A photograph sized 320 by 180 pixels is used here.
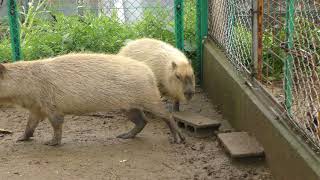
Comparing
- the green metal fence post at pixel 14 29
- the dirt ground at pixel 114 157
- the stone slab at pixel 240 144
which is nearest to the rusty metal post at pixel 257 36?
the stone slab at pixel 240 144

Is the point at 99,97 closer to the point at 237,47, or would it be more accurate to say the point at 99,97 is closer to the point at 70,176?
the point at 70,176

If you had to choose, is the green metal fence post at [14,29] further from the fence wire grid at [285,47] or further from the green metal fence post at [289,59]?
the green metal fence post at [289,59]

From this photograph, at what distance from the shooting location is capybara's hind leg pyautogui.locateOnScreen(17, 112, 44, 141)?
5.50 m

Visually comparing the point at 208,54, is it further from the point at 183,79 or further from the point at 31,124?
the point at 31,124

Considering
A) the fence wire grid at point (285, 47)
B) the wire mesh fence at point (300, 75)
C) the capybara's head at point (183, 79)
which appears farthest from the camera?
the capybara's head at point (183, 79)

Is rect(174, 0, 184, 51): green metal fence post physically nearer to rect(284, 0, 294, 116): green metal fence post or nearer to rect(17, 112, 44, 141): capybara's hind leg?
rect(17, 112, 44, 141): capybara's hind leg

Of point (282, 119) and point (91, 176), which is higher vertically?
point (282, 119)

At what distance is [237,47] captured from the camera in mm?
5926

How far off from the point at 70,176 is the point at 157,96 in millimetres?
1214

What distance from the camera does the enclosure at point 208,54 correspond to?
4.26 metres

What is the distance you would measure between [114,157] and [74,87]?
2.37 ft

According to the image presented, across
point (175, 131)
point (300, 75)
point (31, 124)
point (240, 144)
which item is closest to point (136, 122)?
point (175, 131)

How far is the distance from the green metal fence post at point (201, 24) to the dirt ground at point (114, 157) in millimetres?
1383

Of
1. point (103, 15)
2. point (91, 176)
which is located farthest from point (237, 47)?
point (103, 15)
